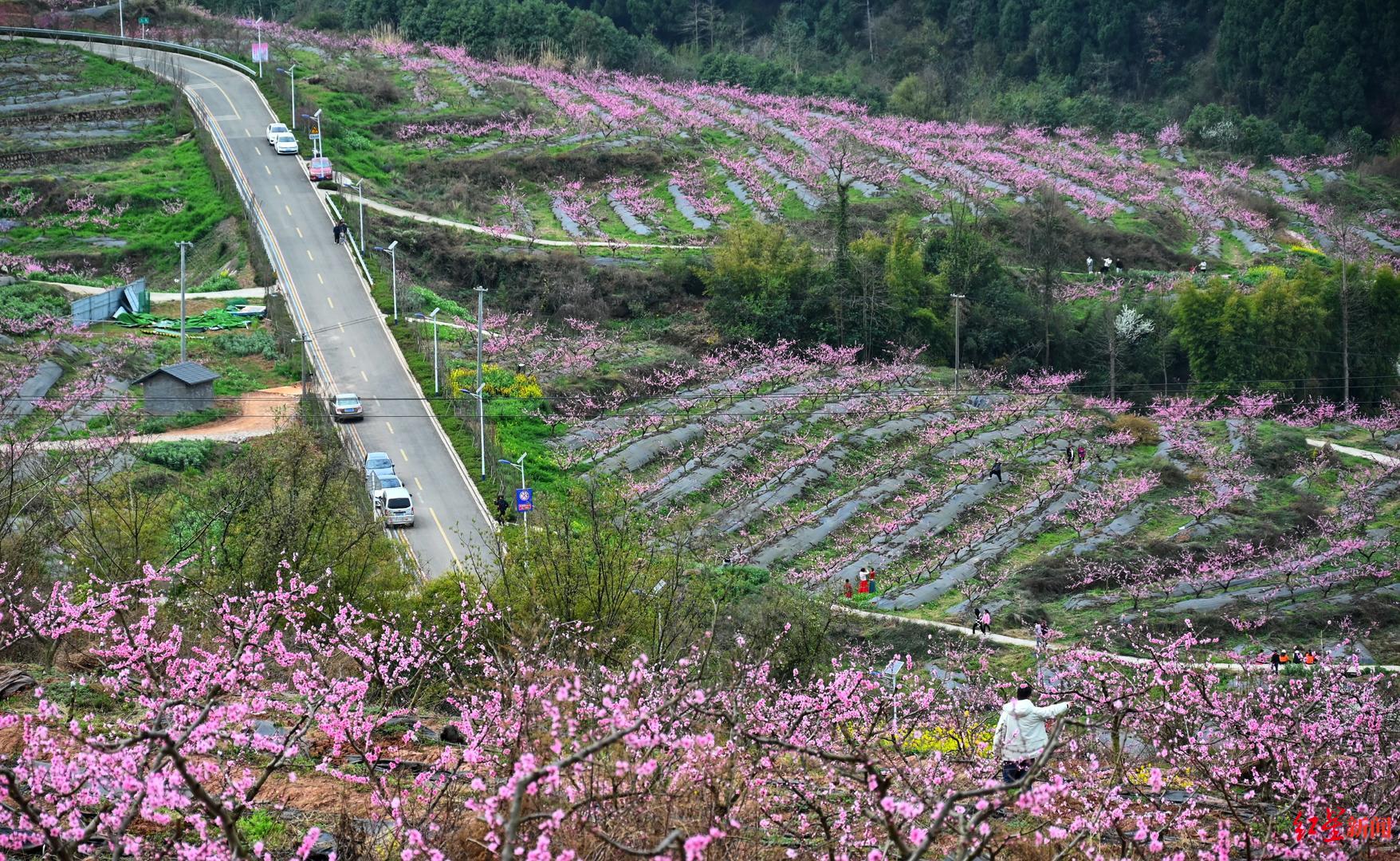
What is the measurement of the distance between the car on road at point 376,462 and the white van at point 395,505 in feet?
6.35

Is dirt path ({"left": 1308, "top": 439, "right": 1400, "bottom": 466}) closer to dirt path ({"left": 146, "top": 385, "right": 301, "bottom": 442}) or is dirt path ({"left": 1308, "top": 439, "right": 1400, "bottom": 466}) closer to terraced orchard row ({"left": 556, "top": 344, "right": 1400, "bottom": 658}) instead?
terraced orchard row ({"left": 556, "top": 344, "right": 1400, "bottom": 658})

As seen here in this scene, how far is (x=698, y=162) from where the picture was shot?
81188 mm

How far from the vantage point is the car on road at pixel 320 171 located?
70688mm

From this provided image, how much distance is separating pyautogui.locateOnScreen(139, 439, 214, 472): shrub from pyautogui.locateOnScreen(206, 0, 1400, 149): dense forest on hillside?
196ft

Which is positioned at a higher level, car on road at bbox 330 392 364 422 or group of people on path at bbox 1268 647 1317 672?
group of people on path at bbox 1268 647 1317 672

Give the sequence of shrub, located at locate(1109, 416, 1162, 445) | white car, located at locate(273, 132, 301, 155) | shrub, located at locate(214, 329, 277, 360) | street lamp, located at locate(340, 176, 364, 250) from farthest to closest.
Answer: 1. white car, located at locate(273, 132, 301, 155)
2. street lamp, located at locate(340, 176, 364, 250)
3. shrub, located at locate(214, 329, 277, 360)
4. shrub, located at locate(1109, 416, 1162, 445)

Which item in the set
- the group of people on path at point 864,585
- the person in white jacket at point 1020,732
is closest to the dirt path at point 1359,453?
the group of people on path at point 864,585

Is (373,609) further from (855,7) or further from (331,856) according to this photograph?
(855,7)

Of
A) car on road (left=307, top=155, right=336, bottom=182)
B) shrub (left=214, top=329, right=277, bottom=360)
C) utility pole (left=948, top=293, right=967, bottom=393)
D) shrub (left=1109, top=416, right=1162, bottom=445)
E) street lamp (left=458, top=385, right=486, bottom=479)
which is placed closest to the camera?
street lamp (left=458, top=385, right=486, bottom=479)

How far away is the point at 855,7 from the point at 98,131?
59545 mm

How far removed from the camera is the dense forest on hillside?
95500 millimetres

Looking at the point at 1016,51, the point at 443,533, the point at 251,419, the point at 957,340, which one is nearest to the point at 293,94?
the point at 251,419

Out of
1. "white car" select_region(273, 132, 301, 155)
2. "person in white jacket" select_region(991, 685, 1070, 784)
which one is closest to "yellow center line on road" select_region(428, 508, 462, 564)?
"person in white jacket" select_region(991, 685, 1070, 784)

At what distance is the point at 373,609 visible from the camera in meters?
26.4
